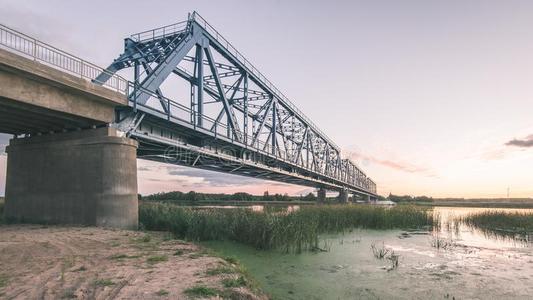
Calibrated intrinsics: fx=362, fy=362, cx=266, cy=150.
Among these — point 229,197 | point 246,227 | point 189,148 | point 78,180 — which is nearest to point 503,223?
point 246,227

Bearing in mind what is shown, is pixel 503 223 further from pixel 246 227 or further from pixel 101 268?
pixel 101 268

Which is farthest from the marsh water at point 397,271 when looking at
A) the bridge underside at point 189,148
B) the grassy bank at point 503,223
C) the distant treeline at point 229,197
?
the distant treeline at point 229,197

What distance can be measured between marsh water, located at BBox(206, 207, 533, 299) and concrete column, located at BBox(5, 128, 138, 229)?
6.36 meters

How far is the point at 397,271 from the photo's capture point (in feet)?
38.9

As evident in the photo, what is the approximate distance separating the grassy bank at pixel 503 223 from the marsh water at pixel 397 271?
8.46 meters

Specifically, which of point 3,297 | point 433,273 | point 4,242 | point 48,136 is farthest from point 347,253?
point 48,136

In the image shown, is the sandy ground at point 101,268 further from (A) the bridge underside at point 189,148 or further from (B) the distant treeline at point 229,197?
(B) the distant treeline at point 229,197

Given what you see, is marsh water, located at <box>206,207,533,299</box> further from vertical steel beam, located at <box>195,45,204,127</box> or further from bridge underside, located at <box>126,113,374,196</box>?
vertical steel beam, located at <box>195,45,204,127</box>

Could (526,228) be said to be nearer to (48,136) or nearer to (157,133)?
(157,133)

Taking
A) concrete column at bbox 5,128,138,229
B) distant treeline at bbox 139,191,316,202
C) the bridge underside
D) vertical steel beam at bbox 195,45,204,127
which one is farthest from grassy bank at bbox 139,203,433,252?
distant treeline at bbox 139,191,316,202

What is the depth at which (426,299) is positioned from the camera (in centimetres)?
888

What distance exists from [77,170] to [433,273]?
1751cm

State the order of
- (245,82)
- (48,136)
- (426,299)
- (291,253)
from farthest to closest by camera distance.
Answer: (245,82) < (48,136) < (291,253) < (426,299)

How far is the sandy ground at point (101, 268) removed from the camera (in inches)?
278
